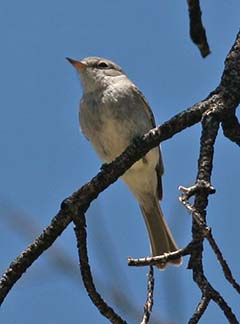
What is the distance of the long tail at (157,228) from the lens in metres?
5.91

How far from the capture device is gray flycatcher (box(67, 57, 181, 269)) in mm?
5406

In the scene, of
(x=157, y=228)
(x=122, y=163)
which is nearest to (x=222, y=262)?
(x=122, y=163)

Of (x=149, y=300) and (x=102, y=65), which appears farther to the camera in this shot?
(x=102, y=65)

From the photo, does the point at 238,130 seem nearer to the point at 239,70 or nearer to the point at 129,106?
the point at 239,70

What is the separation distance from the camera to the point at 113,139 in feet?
17.6

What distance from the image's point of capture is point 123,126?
5.35 metres

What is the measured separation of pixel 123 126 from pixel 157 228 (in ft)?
3.53

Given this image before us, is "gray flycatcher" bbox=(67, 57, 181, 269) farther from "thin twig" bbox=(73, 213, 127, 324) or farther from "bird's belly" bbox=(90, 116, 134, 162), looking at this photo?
"thin twig" bbox=(73, 213, 127, 324)

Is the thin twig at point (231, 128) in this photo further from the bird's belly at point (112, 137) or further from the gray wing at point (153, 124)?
the gray wing at point (153, 124)

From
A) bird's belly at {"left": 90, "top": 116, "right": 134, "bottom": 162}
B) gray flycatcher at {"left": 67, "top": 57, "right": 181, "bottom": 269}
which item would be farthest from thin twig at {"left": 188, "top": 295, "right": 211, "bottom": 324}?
bird's belly at {"left": 90, "top": 116, "right": 134, "bottom": 162}

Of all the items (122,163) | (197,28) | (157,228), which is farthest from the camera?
(157,228)

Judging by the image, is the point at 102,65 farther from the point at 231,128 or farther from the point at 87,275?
the point at 87,275

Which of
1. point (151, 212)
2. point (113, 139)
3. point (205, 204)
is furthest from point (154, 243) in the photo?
Result: point (205, 204)

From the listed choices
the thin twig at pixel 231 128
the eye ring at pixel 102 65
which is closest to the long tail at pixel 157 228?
the eye ring at pixel 102 65
